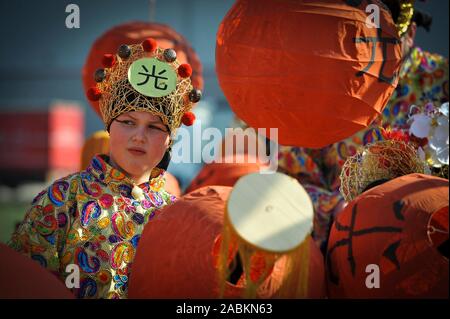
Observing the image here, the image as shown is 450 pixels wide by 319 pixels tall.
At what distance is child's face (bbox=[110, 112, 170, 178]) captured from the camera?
89.0 inches

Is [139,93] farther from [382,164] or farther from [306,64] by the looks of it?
[382,164]

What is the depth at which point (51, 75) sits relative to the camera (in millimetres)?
13172

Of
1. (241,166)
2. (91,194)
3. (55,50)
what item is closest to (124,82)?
(91,194)

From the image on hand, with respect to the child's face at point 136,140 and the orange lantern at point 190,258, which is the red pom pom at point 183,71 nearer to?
the child's face at point 136,140

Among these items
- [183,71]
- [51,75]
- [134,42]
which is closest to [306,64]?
[183,71]

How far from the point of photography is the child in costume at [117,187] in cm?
209

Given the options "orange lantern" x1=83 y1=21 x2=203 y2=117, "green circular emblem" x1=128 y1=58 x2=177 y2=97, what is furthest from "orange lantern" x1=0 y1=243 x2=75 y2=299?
"orange lantern" x1=83 y1=21 x2=203 y2=117

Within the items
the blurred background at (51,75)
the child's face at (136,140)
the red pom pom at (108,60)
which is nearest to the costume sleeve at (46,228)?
the child's face at (136,140)

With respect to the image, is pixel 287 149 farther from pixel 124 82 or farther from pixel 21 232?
pixel 21 232

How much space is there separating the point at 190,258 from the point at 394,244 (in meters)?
0.45

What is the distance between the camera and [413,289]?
1568mm

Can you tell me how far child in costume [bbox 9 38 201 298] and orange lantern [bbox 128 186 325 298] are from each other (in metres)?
0.43

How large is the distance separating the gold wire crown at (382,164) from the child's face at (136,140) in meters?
0.61
